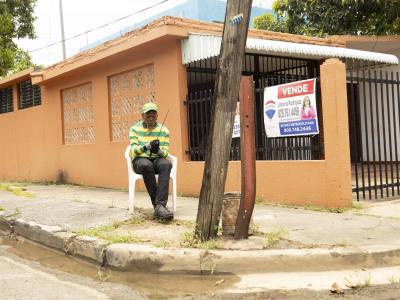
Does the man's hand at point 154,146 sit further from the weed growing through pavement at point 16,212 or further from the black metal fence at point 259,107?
the weed growing through pavement at point 16,212

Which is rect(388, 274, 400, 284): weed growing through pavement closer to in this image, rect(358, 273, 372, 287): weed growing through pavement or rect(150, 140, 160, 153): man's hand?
rect(358, 273, 372, 287): weed growing through pavement

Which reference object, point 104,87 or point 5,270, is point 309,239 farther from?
point 104,87

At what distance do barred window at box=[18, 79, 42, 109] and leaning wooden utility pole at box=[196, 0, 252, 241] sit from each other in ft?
34.4

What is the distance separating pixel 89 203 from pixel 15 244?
6.23 ft

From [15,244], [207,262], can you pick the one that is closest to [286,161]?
[207,262]

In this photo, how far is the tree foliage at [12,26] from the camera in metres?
15.5

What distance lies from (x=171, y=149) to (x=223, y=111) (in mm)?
4497

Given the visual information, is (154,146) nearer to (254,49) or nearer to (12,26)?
(254,49)

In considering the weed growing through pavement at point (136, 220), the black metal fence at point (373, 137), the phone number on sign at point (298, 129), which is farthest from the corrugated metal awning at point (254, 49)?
the weed growing through pavement at point (136, 220)

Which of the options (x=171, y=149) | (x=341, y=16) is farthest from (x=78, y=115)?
(x=341, y=16)

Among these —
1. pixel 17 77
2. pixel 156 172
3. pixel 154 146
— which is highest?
pixel 17 77

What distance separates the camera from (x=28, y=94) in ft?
48.9

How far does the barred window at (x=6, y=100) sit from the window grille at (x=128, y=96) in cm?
620

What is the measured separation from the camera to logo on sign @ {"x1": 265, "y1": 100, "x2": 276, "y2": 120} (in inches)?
292
